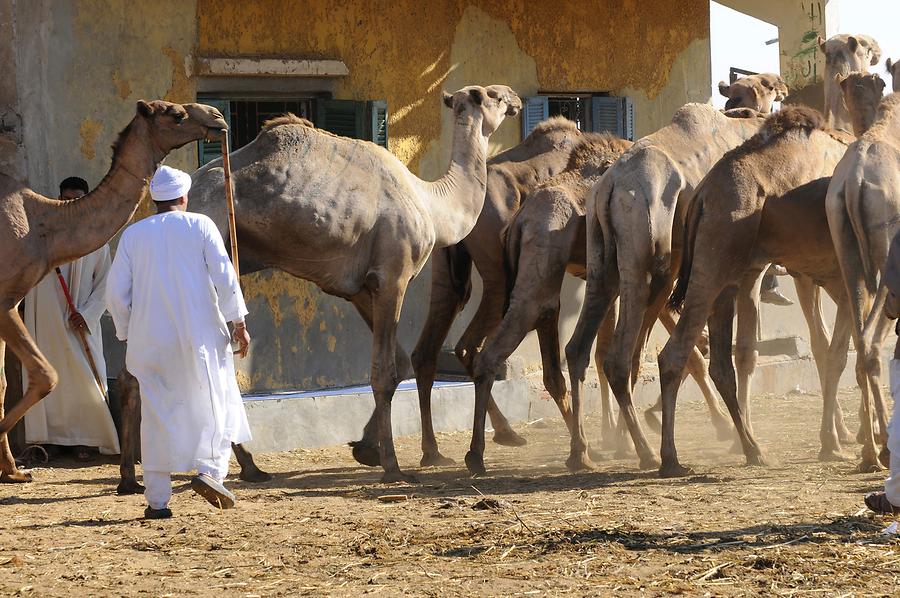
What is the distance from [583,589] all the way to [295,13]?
687 centimetres

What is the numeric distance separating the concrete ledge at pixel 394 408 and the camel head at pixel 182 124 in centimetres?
235

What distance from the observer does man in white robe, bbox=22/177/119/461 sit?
996cm

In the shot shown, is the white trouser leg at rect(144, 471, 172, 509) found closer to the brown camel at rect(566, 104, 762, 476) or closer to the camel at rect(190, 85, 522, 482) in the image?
the camel at rect(190, 85, 522, 482)

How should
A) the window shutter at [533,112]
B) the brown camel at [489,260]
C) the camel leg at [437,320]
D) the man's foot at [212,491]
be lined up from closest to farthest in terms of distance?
1. the man's foot at [212,491]
2. the camel leg at [437,320]
3. the brown camel at [489,260]
4. the window shutter at [533,112]

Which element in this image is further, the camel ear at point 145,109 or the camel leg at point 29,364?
the camel leg at point 29,364

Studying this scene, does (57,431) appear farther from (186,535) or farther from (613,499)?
(613,499)

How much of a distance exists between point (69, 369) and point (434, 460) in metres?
2.58

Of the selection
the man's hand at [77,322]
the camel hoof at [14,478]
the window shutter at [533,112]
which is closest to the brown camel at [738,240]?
the window shutter at [533,112]

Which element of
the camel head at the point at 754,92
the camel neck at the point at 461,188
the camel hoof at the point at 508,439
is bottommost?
the camel hoof at the point at 508,439

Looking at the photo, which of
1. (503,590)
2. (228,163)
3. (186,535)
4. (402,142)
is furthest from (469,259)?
(503,590)

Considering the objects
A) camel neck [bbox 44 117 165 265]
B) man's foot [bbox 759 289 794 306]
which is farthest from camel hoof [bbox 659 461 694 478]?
man's foot [bbox 759 289 794 306]

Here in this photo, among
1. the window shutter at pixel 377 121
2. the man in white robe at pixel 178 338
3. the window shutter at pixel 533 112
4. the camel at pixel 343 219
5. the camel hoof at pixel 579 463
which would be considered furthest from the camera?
the window shutter at pixel 533 112

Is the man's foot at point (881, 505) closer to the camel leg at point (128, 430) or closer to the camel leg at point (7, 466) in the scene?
the camel leg at point (128, 430)

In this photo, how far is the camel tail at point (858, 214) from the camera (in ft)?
28.8
